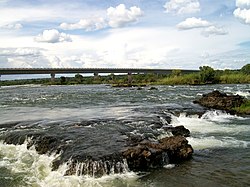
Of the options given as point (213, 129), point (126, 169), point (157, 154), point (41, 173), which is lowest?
point (41, 173)

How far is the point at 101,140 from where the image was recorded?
19.3 meters

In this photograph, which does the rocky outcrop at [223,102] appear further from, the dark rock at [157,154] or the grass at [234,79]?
the grass at [234,79]

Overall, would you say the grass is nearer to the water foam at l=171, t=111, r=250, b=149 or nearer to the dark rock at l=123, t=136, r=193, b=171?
the water foam at l=171, t=111, r=250, b=149

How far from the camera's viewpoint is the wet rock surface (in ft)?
50.4

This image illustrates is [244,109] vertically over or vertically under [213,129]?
over

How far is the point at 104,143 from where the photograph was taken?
18516mm

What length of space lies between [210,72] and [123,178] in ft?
344

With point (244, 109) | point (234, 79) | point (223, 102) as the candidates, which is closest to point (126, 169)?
point (244, 109)

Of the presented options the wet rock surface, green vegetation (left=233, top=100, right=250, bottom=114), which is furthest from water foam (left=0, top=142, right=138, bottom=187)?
green vegetation (left=233, top=100, right=250, bottom=114)

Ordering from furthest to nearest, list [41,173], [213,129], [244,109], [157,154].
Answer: [244,109] < [213,129] < [157,154] < [41,173]

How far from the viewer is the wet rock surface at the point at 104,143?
15.4 meters

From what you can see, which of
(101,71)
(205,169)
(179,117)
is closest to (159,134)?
(205,169)

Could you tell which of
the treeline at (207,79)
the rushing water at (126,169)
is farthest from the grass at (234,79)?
the rushing water at (126,169)

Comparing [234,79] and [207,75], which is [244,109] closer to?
[207,75]
